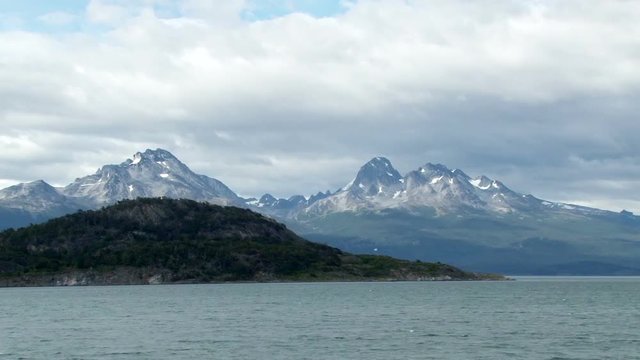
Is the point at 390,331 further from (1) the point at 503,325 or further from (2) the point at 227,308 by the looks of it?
(2) the point at 227,308

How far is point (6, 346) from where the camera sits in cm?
11650

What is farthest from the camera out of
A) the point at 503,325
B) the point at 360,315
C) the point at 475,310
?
the point at 475,310

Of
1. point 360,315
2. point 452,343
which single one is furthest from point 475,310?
point 452,343

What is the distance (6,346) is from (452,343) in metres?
57.3

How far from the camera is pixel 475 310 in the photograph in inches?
7151

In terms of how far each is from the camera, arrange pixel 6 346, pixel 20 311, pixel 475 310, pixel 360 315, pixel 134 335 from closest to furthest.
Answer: pixel 6 346
pixel 134 335
pixel 360 315
pixel 475 310
pixel 20 311

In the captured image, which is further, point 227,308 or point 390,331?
point 227,308

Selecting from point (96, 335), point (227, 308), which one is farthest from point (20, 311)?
point (96, 335)

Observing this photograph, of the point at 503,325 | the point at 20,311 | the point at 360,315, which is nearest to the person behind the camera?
the point at 503,325

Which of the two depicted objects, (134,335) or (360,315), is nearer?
(134,335)

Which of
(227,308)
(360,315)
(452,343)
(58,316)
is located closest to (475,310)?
(360,315)

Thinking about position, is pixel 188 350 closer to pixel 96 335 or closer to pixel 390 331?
pixel 96 335

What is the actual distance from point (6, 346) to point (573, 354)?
2782 inches

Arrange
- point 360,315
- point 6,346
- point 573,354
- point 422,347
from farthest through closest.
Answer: point 360,315 → point 6,346 → point 422,347 → point 573,354
